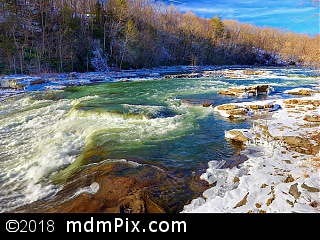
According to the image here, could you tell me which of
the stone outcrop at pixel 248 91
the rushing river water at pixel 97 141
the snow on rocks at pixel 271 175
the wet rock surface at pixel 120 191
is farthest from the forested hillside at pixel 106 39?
the wet rock surface at pixel 120 191

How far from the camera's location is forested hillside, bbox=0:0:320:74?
33.0 metres

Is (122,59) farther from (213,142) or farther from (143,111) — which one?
(213,142)

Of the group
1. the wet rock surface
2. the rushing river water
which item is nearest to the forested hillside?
the rushing river water

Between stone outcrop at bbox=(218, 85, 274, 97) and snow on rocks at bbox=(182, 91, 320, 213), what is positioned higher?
stone outcrop at bbox=(218, 85, 274, 97)

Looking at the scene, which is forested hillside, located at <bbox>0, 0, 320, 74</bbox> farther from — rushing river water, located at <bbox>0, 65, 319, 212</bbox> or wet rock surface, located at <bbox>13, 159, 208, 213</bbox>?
wet rock surface, located at <bbox>13, 159, 208, 213</bbox>

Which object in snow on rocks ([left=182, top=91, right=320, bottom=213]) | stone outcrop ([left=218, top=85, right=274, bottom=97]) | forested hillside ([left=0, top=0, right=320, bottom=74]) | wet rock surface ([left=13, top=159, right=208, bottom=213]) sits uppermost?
forested hillside ([left=0, top=0, right=320, bottom=74])

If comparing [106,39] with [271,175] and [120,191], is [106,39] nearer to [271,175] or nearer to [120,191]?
[120,191]

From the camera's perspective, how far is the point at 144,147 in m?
8.10

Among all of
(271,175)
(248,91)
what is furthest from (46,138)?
(248,91)

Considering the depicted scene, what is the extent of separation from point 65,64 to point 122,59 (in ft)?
37.0

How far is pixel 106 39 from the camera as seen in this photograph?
4938 centimetres

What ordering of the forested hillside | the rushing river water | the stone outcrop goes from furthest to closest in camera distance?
the forested hillside, the stone outcrop, the rushing river water

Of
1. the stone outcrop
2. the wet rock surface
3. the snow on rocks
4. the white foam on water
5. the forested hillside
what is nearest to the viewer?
the snow on rocks

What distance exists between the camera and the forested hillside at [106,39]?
33.0 m
